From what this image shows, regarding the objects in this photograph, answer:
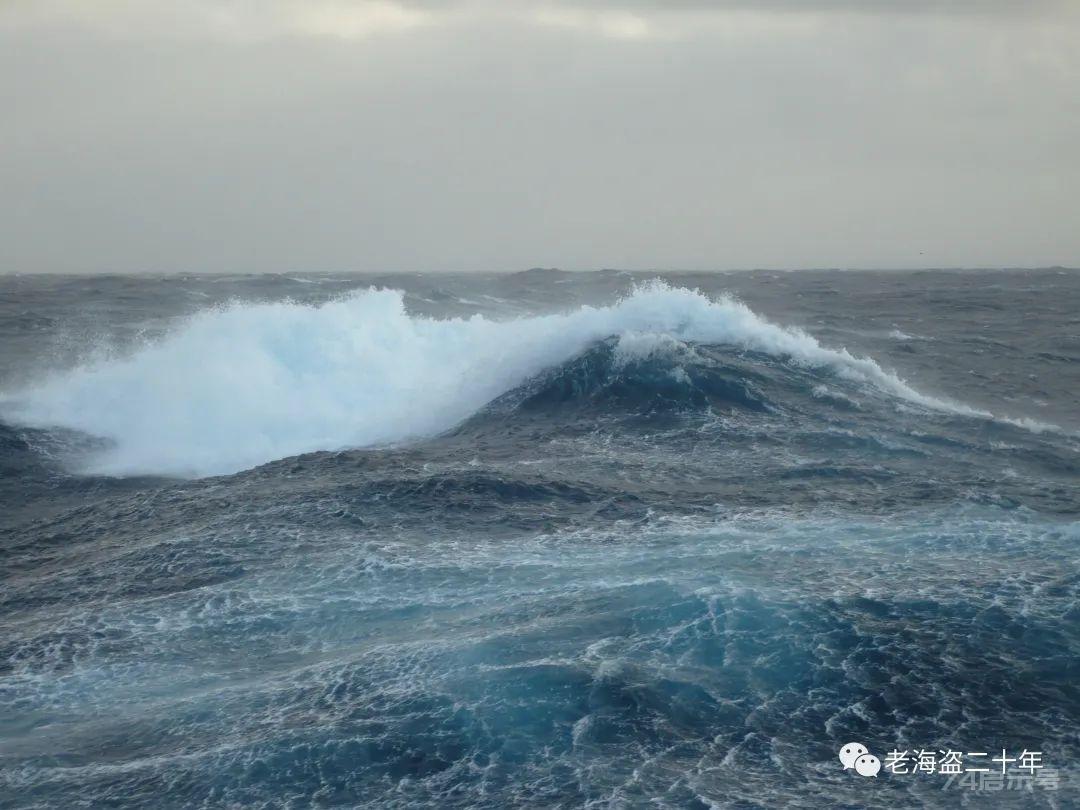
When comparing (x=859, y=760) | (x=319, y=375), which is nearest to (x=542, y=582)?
(x=859, y=760)

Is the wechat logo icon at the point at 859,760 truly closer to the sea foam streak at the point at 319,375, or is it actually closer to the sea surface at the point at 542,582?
the sea surface at the point at 542,582

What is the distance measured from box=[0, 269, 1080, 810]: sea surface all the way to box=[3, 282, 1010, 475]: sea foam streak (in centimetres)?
19

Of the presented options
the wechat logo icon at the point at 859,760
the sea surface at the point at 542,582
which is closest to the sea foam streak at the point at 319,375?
the sea surface at the point at 542,582

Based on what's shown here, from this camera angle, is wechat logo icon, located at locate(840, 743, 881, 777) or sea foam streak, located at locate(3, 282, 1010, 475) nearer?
wechat logo icon, located at locate(840, 743, 881, 777)

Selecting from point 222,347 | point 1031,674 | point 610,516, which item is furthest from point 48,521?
point 1031,674

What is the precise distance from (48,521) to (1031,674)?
16.8 metres

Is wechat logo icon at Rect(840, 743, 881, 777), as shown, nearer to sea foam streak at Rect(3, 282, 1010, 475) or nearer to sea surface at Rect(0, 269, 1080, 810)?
sea surface at Rect(0, 269, 1080, 810)

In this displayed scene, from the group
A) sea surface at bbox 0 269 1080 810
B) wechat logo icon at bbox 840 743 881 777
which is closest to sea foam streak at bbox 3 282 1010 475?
sea surface at bbox 0 269 1080 810

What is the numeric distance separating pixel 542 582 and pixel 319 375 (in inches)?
766

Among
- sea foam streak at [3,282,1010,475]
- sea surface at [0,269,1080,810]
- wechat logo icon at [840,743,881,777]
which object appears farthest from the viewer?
sea foam streak at [3,282,1010,475]

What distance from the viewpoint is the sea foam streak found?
2567 cm

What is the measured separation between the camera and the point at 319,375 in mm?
31234

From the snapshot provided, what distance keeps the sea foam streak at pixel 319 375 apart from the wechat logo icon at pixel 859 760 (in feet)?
55.8

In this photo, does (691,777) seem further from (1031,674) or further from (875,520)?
(875,520)
